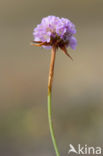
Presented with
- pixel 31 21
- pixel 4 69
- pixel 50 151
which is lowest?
pixel 50 151

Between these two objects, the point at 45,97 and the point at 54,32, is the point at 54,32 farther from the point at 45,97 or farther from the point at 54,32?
the point at 45,97

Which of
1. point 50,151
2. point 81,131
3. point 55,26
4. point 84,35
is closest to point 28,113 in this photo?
point 81,131

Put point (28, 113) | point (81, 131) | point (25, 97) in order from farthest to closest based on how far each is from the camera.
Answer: point (25, 97)
point (28, 113)
point (81, 131)

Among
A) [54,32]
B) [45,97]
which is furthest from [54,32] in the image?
[45,97]

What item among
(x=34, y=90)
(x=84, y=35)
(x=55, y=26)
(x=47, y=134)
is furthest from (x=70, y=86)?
(x=55, y=26)

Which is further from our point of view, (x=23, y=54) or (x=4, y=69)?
(x=23, y=54)

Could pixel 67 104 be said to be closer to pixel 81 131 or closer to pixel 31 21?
pixel 81 131

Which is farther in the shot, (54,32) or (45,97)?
(45,97)

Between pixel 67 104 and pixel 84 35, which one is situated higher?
pixel 84 35

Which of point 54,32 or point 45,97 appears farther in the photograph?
point 45,97

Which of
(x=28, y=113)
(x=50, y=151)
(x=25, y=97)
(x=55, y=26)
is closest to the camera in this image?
(x=55, y=26)

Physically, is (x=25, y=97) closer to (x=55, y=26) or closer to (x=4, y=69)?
(x=4, y=69)
